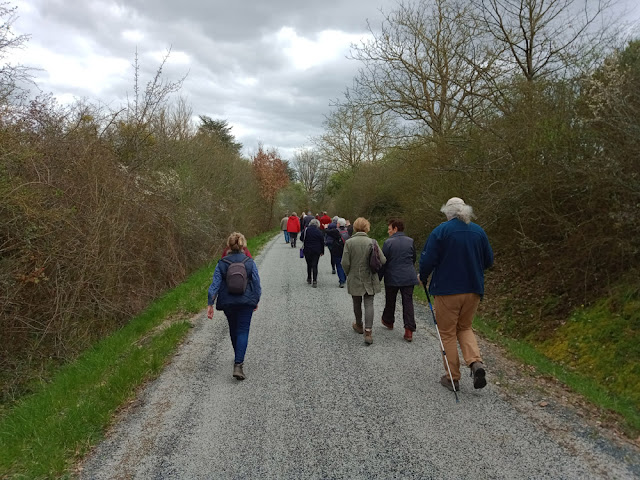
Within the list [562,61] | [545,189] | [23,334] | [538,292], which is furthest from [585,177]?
[23,334]

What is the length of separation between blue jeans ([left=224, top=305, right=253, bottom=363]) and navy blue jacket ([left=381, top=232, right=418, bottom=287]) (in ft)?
7.84

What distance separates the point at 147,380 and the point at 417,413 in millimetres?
3280

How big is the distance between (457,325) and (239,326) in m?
→ 2.60

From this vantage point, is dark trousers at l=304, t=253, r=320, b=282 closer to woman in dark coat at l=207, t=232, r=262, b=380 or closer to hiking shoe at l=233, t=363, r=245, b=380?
woman in dark coat at l=207, t=232, r=262, b=380

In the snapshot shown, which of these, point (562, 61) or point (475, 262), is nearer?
point (475, 262)

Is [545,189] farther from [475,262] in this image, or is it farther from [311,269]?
[311,269]

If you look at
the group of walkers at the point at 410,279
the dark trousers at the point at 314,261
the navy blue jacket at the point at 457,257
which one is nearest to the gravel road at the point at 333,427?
the group of walkers at the point at 410,279

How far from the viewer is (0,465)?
3.54 meters

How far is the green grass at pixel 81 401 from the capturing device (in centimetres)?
359

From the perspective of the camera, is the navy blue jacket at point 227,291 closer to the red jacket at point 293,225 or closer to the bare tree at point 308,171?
the red jacket at point 293,225

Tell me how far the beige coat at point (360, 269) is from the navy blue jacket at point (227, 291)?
5.92 feet

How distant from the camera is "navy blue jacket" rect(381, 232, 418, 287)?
655cm

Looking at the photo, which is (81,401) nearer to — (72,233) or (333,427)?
(333,427)

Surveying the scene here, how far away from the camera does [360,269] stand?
21.7ft
